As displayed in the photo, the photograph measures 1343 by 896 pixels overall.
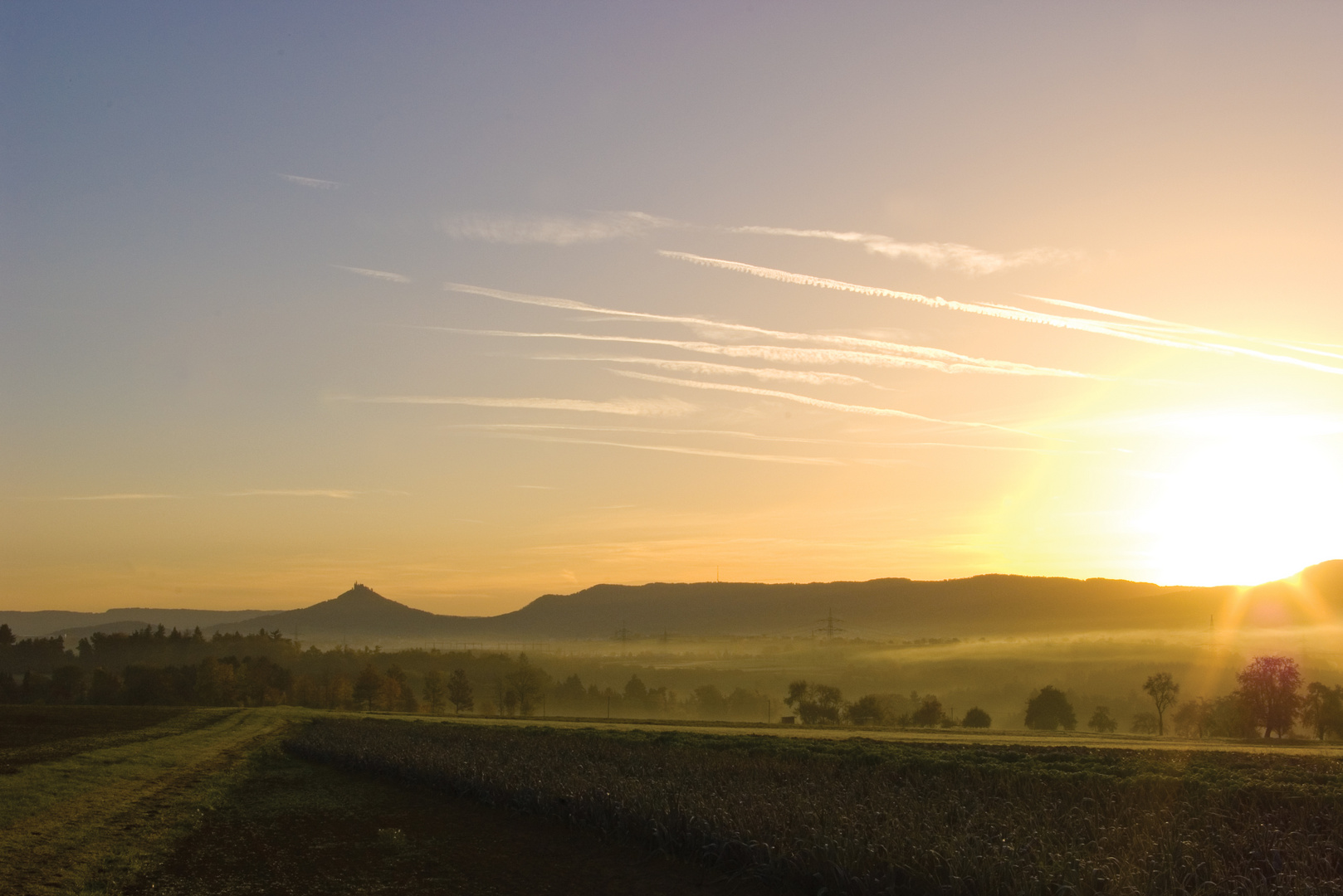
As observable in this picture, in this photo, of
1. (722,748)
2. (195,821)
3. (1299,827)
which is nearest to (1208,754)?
(722,748)

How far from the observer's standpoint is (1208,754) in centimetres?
4912

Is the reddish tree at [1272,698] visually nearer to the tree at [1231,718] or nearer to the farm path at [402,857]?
the tree at [1231,718]

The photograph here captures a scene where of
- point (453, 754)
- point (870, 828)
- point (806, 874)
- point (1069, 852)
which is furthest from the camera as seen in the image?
point (453, 754)

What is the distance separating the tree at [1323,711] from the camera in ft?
375

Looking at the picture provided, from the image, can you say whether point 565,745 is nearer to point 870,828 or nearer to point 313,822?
point 313,822

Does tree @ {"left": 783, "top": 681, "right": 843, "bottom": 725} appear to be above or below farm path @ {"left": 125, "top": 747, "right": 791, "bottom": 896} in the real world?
below

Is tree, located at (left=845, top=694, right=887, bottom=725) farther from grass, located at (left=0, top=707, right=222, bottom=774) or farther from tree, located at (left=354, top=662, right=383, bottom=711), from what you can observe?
grass, located at (left=0, top=707, right=222, bottom=774)

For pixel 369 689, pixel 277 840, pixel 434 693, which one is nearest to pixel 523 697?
pixel 434 693

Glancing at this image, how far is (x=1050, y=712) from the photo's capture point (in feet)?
517

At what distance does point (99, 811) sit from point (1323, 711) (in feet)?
431

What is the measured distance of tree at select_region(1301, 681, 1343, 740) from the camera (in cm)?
11425

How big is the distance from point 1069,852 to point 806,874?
16.8 feet

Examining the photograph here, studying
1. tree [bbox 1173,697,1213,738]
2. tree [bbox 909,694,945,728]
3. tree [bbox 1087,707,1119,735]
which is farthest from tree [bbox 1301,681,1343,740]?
tree [bbox 909,694,945,728]

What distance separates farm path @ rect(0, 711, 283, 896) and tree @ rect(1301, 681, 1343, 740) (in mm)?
121315
